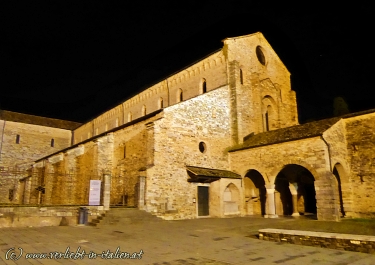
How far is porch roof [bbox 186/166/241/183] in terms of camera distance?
60.3ft

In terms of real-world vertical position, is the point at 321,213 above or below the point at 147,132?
below

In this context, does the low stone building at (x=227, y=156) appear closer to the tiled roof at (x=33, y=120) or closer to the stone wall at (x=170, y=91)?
the stone wall at (x=170, y=91)

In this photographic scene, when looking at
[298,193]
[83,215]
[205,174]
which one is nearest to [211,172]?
[205,174]

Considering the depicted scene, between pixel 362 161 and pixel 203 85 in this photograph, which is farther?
pixel 203 85

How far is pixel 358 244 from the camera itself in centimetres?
762

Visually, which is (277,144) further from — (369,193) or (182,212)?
(182,212)

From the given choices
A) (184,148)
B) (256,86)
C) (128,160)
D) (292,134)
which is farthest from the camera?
(256,86)

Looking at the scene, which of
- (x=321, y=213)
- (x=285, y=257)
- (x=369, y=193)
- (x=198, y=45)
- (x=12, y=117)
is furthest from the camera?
(x=12, y=117)

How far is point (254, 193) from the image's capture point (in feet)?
72.6

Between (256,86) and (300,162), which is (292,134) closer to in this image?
(300,162)

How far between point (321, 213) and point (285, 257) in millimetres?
10270

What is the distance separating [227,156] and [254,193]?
143 inches

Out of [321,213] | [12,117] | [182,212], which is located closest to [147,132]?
[182,212]

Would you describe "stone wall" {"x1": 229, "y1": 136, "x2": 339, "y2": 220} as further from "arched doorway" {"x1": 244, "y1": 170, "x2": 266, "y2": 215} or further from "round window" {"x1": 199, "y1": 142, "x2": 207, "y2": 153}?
"round window" {"x1": 199, "y1": 142, "x2": 207, "y2": 153}
